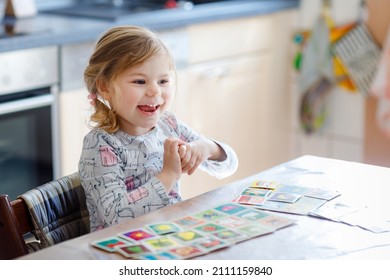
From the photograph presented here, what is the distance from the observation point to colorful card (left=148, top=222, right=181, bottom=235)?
58.4 inches

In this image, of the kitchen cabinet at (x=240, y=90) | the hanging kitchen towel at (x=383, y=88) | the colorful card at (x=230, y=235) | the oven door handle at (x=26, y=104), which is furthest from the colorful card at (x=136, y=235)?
the hanging kitchen towel at (x=383, y=88)

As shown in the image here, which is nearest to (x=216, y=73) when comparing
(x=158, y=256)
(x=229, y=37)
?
(x=229, y=37)

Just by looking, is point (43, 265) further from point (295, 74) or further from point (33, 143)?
point (295, 74)

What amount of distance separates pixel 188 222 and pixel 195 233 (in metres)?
0.06

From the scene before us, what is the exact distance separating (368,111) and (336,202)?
2.03 m

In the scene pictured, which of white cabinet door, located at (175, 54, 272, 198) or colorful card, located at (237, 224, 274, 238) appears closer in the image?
colorful card, located at (237, 224, 274, 238)

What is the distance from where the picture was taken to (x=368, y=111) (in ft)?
11.9

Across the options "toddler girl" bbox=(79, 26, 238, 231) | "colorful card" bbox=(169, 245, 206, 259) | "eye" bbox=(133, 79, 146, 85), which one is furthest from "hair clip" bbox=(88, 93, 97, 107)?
"colorful card" bbox=(169, 245, 206, 259)

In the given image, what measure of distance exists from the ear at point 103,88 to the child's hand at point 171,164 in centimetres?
20

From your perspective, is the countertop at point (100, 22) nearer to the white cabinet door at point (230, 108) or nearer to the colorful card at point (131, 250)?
the white cabinet door at point (230, 108)

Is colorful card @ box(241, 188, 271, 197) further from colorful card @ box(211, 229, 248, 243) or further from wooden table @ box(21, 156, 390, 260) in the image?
colorful card @ box(211, 229, 248, 243)

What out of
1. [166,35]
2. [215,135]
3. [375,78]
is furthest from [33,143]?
[375,78]

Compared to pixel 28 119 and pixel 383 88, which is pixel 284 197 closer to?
pixel 28 119

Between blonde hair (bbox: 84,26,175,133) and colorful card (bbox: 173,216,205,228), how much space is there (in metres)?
0.39
